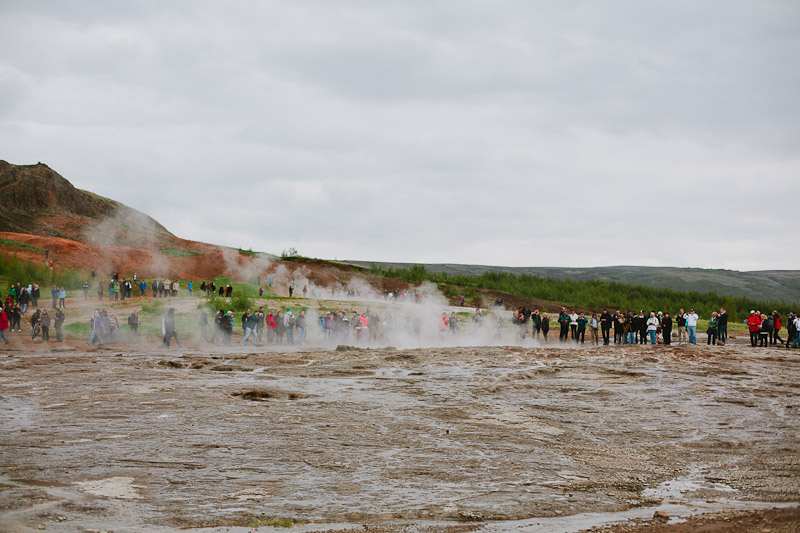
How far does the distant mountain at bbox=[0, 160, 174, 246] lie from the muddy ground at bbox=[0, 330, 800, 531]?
6616 cm

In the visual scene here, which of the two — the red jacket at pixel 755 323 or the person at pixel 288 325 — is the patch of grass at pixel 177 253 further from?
the red jacket at pixel 755 323

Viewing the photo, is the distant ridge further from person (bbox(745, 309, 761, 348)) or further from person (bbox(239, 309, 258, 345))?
person (bbox(239, 309, 258, 345))

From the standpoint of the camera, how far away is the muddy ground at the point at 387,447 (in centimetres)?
594

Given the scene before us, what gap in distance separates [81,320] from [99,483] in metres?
25.2

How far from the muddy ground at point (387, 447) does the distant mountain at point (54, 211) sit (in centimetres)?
6616

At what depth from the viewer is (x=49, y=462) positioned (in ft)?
23.8

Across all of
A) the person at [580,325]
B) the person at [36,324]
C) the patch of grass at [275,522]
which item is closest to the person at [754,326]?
the person at [580,325]

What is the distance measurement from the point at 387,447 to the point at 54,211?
85.9 m

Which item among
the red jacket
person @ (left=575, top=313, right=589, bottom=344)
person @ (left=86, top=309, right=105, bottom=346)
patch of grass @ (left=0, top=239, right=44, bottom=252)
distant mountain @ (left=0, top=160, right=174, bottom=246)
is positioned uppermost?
distant mountain @ (left=0, top=160, right=174, bottom=246)

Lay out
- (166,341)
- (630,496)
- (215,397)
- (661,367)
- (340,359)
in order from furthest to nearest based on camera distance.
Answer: (166,341) < (340,359) < (661,367) < (215,397) < (630,496)

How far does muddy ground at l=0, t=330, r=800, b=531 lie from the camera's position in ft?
19.5

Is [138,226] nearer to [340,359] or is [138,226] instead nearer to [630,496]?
[340,359]

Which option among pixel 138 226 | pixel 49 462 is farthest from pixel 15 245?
pixel 49 462

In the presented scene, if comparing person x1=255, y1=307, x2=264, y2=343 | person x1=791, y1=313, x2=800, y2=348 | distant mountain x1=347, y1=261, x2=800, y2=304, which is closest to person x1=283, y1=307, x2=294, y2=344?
person x1=255, y1=307, x2=264, y2=343
